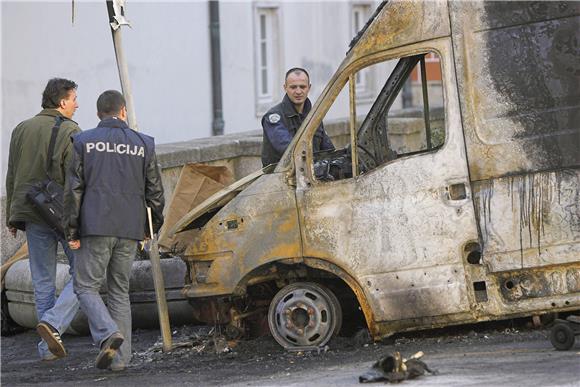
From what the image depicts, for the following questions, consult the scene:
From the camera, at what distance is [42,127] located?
10.8 meters

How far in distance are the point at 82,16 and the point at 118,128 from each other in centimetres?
956

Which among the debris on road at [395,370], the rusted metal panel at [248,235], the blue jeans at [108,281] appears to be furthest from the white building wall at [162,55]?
the debris on road at [395,370]

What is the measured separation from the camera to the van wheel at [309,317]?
33.2 ft

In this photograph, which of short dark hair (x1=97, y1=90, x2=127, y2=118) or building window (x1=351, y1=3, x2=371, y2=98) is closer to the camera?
short dark hair (x1=97, y1=90, x2=127, y2=118)

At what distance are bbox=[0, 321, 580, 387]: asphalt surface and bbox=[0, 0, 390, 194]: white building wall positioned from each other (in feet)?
23.3

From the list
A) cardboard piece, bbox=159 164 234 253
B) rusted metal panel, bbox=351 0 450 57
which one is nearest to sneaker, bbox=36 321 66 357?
cardboard piece, bbox=159 164 234 253

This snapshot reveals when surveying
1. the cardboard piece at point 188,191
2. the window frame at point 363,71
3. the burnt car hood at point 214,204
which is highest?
the window frame at point 363,71

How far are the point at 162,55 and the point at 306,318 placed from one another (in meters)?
11.8

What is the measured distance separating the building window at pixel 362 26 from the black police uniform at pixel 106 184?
18.0m

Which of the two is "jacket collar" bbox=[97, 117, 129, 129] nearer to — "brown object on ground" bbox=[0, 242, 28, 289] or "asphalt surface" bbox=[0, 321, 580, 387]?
"asphalt surface" bbox=[0, 321, 580, 387]

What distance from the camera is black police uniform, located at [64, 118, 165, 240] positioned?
32.4ft

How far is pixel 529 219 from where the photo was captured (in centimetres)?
973

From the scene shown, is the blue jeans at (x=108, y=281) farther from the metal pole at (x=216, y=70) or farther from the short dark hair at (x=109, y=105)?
the metal pole at (x=216, y=70)

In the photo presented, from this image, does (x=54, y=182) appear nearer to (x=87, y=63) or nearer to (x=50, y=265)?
(x=50, y=265)
